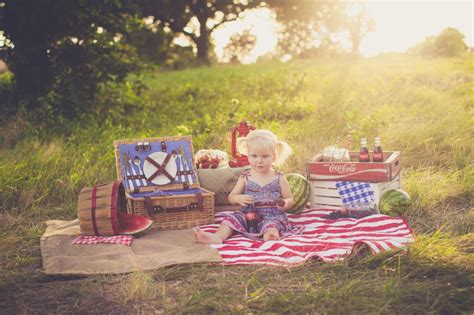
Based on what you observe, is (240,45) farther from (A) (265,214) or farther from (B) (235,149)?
(A) (265,214)

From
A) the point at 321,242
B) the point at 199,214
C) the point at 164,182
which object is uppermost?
the point at 164,182

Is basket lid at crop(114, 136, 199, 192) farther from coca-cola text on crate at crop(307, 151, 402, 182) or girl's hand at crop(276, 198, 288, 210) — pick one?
coca-cola text on crate at crop(307, 151, 402, 182)

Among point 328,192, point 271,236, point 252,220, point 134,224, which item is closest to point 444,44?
point 328,192

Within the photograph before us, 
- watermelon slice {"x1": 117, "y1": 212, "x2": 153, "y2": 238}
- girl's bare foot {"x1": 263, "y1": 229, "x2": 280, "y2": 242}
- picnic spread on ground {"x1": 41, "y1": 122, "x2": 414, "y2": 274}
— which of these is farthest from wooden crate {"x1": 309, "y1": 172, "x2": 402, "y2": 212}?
watermelon slice {"x1": 117, "y1": 212, "x2": 153, "y2": 238}

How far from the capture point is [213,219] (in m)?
5.22

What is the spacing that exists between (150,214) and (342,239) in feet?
5.91

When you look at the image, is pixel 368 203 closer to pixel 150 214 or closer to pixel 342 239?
pixel 342 239

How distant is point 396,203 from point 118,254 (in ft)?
8.32

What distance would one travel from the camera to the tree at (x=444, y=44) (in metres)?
19.4

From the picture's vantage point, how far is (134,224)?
4.81m

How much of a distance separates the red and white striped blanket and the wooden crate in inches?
12.8

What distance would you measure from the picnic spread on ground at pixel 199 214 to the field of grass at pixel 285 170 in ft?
0.59

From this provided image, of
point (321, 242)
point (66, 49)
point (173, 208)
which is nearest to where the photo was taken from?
point (321, 242)

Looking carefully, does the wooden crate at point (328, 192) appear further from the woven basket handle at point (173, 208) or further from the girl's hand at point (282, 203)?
the woven basket handle at point (173, 208)
